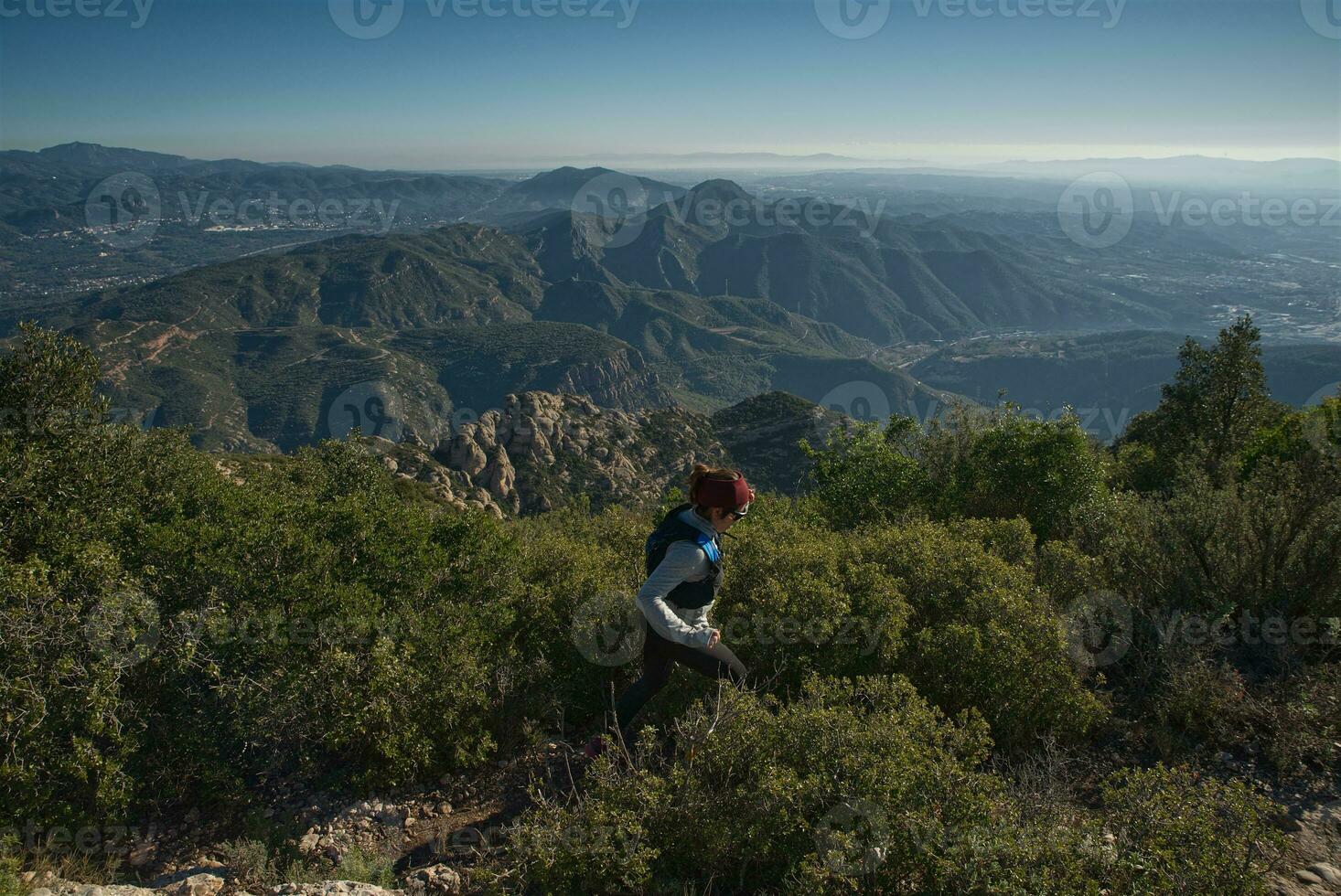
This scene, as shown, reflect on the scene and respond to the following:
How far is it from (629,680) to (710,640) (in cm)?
189

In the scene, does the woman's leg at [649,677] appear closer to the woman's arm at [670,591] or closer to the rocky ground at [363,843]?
the woman's arm at [670,591]

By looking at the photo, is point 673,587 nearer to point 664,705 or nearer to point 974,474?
point 664,705

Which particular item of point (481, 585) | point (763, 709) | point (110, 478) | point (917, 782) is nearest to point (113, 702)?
point (481, 585)

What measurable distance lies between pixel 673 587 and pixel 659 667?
823 mm

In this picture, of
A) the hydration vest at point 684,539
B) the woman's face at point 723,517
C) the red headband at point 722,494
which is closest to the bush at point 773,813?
the hydration vest at point 684,539

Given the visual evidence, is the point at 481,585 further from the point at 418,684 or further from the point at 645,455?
the point at 645,455

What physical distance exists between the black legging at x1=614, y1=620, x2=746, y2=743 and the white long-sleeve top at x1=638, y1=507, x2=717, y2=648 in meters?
0.34

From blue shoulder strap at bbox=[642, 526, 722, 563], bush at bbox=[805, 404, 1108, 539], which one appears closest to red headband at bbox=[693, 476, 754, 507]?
blue shoulder strap at bbox=[642, 526, 722, 563]

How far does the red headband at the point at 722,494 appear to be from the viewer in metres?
4.82

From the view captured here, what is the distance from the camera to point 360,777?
5047 millimetres

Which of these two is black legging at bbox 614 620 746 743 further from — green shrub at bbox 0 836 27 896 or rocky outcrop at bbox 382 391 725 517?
rocky outcrop at bbox 382 391 725 517

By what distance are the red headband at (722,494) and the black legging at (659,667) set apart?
3.75 feet

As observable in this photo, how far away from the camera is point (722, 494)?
4.82 meters

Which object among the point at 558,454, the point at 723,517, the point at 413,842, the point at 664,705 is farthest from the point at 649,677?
the point at 558,454
